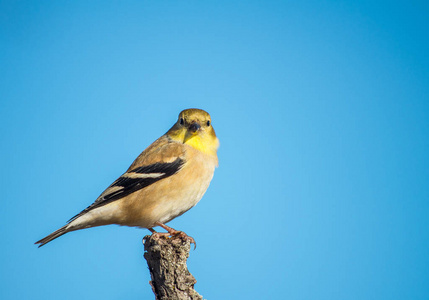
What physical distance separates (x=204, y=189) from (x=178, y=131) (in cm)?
133

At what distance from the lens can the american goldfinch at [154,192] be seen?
7223 mm

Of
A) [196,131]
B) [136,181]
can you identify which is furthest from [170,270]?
[196,131]

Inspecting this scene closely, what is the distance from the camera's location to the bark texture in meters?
5.70

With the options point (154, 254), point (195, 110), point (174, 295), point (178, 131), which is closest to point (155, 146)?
point (178, 131)

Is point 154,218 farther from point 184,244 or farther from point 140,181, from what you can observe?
point 184,244

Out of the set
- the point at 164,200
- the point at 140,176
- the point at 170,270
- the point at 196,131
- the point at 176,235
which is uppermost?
the point at 196,131

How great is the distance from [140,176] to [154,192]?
44 centimetres

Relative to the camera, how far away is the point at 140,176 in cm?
749

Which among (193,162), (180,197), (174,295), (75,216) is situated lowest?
(174,295)

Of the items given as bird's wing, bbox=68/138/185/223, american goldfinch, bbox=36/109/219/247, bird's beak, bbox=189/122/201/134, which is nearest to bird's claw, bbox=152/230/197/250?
american goldfinch, bbox=36/109/219/247

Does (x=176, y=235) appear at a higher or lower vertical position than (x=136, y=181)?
lower

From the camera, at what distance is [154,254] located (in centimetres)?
605

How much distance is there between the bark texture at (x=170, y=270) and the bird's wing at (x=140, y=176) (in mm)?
1382

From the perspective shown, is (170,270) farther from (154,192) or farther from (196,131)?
(196,131)
